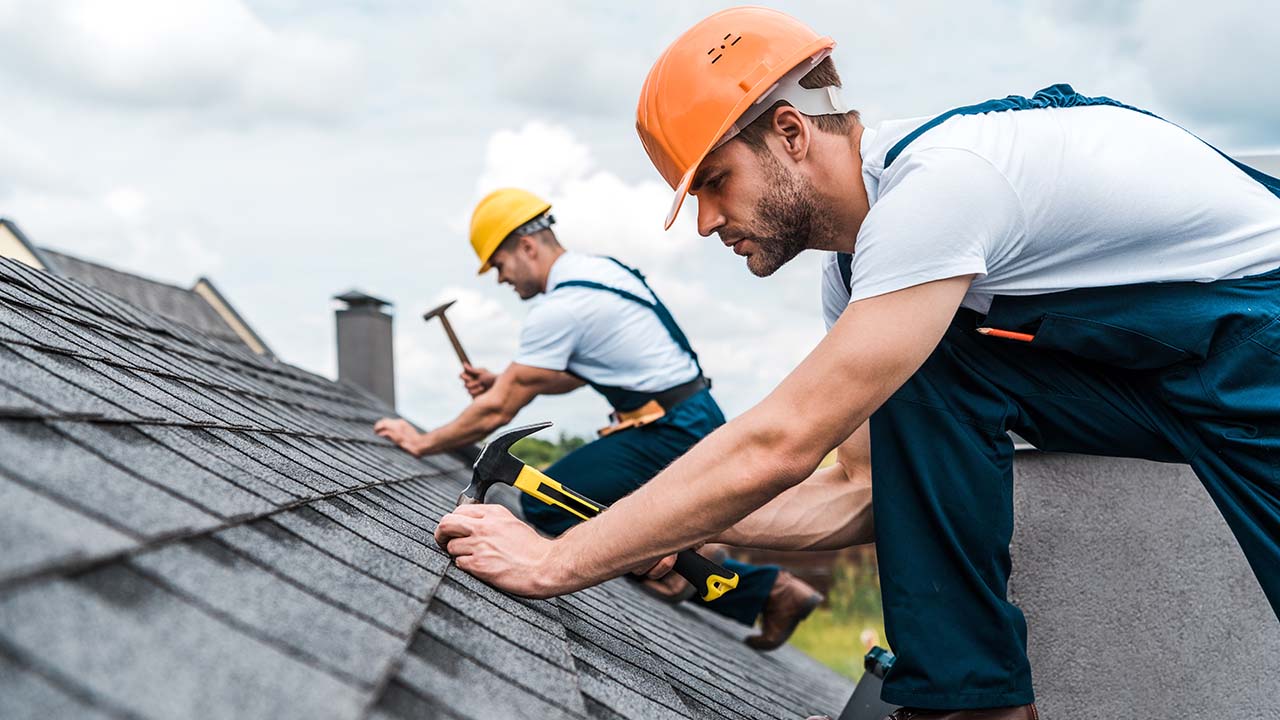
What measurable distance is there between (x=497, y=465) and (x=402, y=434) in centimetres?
286

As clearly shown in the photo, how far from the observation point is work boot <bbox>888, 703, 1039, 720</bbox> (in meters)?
2.37

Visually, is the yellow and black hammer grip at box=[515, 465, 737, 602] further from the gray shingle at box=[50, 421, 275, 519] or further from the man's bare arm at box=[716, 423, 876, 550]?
the gray shingle at box=[50, 421, 275, 519]

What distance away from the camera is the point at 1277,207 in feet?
7.72

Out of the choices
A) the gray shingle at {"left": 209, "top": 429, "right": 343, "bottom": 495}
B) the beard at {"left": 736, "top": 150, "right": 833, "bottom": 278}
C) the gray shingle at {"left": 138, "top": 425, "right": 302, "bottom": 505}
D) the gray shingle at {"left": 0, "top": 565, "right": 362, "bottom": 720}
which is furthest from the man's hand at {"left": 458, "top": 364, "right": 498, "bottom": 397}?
the gray shingle at {"left": 0, "top": 565, "right": 362, "bottom": 720}

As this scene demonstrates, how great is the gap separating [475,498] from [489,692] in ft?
4.11

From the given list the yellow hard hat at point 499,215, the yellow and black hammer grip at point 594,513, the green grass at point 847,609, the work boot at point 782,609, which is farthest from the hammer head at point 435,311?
the green grass at point 847,609

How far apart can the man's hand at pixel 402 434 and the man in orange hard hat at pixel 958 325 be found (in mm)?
3015

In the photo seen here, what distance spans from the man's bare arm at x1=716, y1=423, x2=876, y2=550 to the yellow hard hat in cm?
320

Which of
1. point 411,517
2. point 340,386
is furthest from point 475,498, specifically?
point 340,386

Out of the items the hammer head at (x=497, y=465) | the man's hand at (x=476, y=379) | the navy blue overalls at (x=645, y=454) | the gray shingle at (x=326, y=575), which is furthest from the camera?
the man's hand at (x=476, y=379)

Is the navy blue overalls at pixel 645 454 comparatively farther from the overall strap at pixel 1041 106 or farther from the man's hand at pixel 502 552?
the overall strap at pixel 1041 106

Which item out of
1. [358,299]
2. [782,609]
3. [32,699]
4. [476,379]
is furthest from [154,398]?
[358,299]

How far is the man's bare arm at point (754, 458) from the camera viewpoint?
74.9 inches

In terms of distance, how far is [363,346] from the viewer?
10.8m
